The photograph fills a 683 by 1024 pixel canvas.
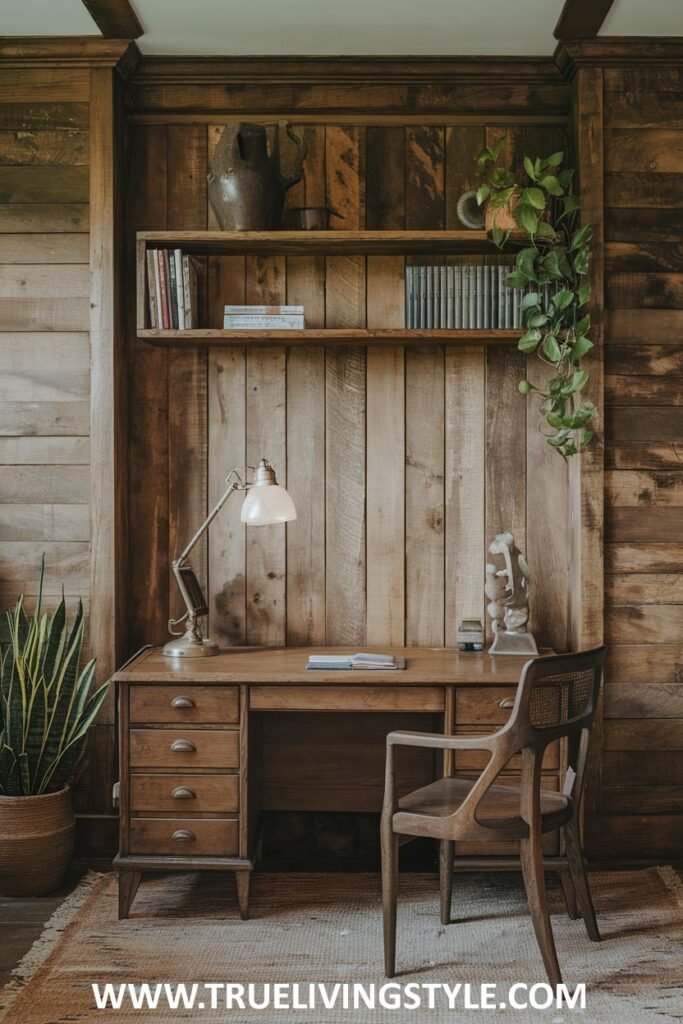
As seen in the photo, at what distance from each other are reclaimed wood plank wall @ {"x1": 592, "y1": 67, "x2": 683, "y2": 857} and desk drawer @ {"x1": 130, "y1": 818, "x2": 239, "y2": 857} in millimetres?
1281

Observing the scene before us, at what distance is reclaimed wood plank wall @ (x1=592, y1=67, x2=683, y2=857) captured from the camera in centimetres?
312

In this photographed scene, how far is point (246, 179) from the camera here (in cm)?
294

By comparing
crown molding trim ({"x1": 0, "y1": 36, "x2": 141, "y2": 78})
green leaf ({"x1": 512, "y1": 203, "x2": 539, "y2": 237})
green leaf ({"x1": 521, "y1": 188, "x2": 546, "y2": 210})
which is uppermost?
crown molding trim ({"x1": 0, "y1": 36, "x2": 141, "y2": 78})

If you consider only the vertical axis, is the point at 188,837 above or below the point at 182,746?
below

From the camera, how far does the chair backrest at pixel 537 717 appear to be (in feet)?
7.34

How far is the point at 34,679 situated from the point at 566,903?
177 centimetres

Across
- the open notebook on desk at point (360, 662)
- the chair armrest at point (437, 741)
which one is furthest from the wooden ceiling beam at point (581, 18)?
the chair armrest at point (437, 741)

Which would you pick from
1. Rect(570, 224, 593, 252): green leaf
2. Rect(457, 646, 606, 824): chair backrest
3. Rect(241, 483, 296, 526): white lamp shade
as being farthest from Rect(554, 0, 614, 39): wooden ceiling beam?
Rect(457, 646, 606, 824): chair backrest

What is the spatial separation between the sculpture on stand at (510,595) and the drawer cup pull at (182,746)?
1.01 meters

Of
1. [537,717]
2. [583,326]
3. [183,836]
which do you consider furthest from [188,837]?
[583,326]

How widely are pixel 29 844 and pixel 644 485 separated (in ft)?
7.59

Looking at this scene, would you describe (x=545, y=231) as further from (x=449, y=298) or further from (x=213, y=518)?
(x=213, y=518)

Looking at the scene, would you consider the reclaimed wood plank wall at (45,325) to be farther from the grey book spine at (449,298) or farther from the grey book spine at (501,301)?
the grey book spine at (501,301)

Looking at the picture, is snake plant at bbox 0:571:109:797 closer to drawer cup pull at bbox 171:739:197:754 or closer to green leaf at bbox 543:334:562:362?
drawer cup pull at bbox 171:739:197:754
